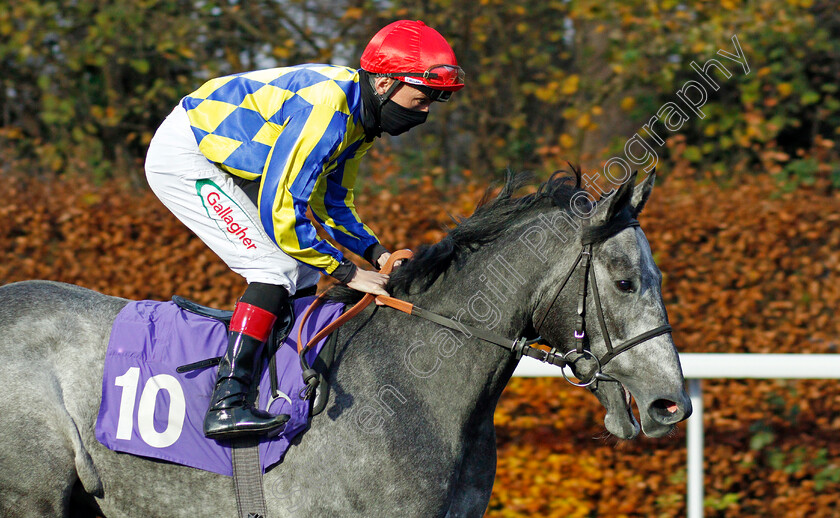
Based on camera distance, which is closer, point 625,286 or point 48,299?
point 625,286

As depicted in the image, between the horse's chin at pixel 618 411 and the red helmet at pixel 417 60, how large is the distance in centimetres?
104

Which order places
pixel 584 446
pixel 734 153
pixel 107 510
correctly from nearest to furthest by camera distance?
pixel 107 510, pixel 584 446, pixel 734 153

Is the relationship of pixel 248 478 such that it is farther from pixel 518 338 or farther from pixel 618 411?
pixel 618 411

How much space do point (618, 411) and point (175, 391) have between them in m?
1.36

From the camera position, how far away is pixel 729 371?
3607 millimetres

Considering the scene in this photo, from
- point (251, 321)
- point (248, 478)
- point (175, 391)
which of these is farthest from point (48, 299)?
point (248, 478)

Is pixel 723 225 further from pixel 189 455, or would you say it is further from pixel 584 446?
pixel 189 455

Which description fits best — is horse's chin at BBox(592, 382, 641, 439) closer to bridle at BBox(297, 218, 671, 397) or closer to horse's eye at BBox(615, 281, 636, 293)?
bridle at BBox(297, 218, 671, 397)

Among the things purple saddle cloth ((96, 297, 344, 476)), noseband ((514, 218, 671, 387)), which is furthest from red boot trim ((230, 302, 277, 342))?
noseband ((514, 218, 671, 387))

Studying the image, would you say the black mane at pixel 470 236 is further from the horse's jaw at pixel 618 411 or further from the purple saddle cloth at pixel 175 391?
the horse's jaw at pixel 618 411

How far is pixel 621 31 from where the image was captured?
23.3ft

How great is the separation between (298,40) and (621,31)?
2932 millimetres

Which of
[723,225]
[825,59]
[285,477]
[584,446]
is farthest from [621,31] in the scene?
[285,477]

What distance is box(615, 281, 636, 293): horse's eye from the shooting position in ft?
7.66
